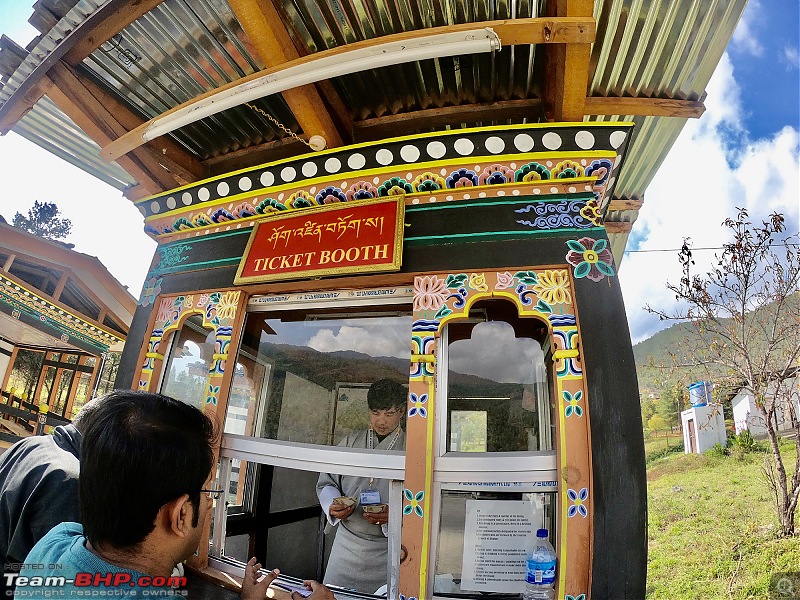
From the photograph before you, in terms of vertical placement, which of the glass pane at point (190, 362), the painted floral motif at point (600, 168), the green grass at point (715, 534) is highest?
the painted floral motif at point (600, 168)

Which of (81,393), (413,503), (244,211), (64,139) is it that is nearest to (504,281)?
(413,503)

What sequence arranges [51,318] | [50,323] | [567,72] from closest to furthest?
[567,72], [51,318], [50,323]

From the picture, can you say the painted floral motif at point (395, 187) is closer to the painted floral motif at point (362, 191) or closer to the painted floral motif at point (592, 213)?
the painted floral motif at point (362, 191)

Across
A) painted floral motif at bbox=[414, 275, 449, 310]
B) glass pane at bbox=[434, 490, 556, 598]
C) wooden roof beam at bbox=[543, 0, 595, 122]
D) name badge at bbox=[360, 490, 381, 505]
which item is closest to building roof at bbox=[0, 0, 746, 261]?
wooden roof beam at bbox=[543, 0, 595, 122]

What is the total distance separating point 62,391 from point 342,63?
47.8ft

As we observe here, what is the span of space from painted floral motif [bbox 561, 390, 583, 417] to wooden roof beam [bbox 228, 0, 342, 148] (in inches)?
86.1

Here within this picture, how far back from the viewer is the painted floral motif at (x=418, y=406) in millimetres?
2211

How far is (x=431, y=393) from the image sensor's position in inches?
88.4

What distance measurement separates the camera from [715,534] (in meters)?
7.96

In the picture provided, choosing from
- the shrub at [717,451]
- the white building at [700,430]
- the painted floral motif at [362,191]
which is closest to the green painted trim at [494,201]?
the painted floral motif at [362,191]

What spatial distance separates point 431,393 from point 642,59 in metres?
2.26

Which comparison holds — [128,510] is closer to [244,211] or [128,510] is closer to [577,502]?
[577,502]

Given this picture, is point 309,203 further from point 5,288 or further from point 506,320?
point 5,288

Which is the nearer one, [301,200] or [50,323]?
[301,200]
